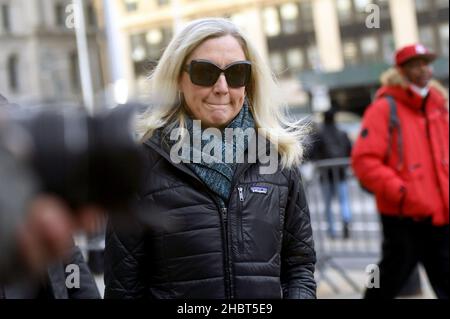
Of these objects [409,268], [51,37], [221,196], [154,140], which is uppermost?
[51,37]

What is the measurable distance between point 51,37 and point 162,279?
17.7 metres

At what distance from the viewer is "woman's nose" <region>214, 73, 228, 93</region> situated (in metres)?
1.74

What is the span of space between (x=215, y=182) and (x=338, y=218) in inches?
222

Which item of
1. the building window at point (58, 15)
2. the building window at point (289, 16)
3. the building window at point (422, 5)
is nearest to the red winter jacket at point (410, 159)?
the building window at point (58, 15)

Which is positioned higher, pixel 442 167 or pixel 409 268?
pixel 442 167

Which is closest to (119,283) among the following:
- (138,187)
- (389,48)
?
(138,187)

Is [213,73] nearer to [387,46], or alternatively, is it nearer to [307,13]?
[387,46]

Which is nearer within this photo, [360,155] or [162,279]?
[162,279]

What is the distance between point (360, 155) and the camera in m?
3.62

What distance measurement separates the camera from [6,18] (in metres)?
20.3

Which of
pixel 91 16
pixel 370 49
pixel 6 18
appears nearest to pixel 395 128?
pixel 91 16

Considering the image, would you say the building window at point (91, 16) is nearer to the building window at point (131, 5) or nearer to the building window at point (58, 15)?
the building window at point (58, 15)
